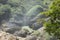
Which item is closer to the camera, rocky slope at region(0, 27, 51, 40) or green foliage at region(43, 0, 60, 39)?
green foliage at region(43, 0, 60, 39)

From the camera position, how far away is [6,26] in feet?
51.0

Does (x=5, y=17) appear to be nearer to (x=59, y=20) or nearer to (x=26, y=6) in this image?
(x=26, y=6)

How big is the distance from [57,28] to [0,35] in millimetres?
5117

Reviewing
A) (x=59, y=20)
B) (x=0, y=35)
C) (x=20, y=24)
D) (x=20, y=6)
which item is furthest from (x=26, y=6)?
(x=59, y=20)

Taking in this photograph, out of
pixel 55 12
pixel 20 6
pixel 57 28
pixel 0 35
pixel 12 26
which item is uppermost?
pixel 20 6

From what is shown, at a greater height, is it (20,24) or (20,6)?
(20,6)

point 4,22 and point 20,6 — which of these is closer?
point 4,22

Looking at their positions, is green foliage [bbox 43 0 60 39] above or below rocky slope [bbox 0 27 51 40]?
below

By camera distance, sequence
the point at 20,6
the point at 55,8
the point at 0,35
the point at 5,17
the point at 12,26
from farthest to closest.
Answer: the point at 20,6 → the point at 5,17 → the point at 12,26 → the point at 0,35 → the point at 55,8

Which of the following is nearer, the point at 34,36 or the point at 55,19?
the point at 55,19

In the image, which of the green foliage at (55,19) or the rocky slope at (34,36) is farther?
the rocky slope at (34,36)

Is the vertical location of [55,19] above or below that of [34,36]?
below

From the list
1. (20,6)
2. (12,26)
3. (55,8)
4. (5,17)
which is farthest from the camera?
(20,6)

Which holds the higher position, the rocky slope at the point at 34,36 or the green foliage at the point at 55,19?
the rocky slope at the point at 34,36
